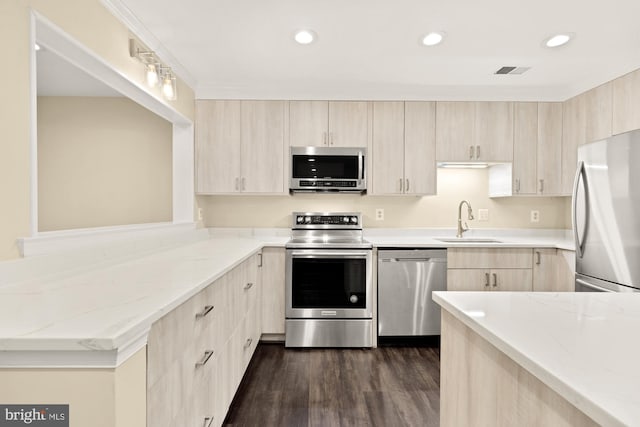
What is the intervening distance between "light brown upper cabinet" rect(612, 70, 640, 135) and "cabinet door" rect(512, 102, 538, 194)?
0.65 metres

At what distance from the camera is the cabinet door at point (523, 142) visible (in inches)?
134

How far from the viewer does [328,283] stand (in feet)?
10.1

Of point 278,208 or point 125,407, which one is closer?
point 125,407

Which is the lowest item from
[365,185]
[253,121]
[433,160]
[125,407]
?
[125,407]

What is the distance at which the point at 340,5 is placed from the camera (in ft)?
6.63

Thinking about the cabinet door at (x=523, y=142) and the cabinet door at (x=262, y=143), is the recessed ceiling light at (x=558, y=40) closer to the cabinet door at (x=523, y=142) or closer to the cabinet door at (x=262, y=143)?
the cabinet door at (x=523, y=142)

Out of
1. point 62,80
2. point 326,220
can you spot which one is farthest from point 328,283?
point 62,80

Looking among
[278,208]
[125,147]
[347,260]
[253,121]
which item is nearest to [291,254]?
[347,260]

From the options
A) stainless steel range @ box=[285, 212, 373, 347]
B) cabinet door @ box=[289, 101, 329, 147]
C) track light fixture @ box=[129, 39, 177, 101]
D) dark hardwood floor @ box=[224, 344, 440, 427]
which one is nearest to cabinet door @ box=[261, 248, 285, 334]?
stainless steel range @ box=[285, 212, 373, 347]

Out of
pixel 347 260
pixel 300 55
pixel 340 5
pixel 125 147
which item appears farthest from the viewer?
pixel 125 147

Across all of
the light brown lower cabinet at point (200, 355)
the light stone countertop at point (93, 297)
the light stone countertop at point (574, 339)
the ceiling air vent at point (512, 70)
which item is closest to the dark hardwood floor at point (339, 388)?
the light brown lower cabinet at point (200, 355)

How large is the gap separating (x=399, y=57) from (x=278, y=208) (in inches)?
70.9

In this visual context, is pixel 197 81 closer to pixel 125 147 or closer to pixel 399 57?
pixel 125 147

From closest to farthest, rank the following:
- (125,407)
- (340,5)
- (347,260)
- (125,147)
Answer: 1. (125,407)
2. (340,5)
3. (347,260)
4. (125,147)
